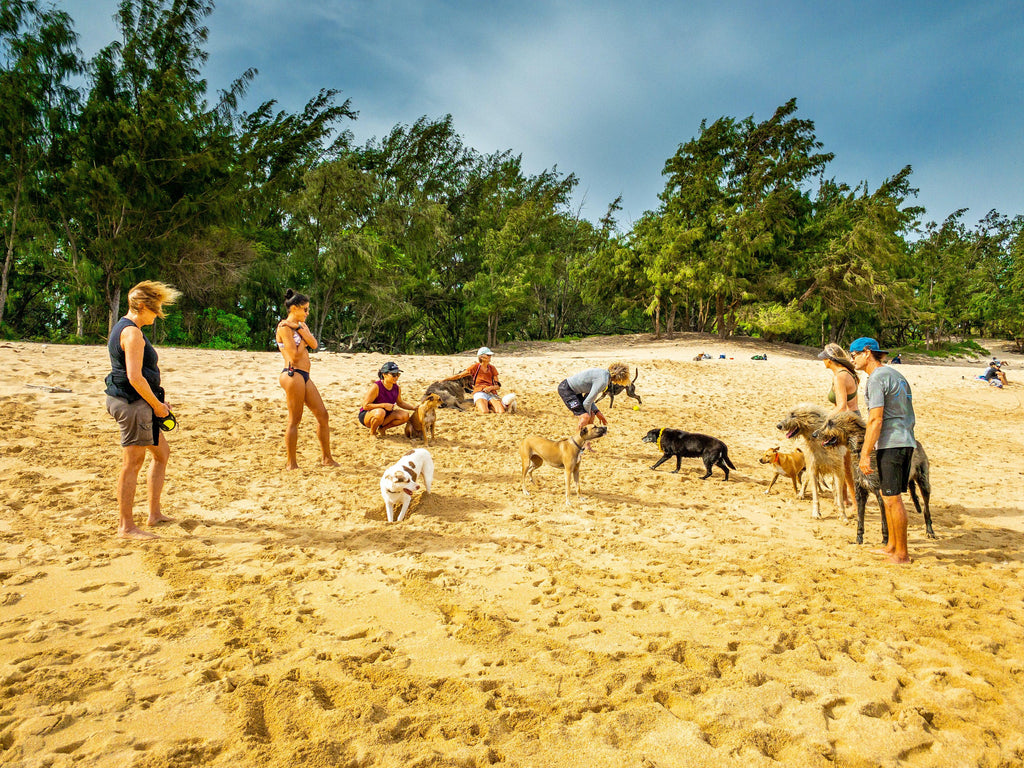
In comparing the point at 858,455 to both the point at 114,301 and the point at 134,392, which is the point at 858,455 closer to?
the point at 134,392

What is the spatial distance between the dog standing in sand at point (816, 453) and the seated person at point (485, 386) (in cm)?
593

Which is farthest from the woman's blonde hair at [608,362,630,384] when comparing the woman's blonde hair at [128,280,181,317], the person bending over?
the woman's blonde hair at [128,280,181,317]

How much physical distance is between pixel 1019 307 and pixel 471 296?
38.1 metres

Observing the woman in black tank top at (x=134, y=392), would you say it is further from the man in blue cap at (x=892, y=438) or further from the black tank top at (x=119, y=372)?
the man in blue cap at (x=892, y=438)

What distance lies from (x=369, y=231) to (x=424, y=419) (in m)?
19.1

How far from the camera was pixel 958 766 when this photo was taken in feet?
7.00

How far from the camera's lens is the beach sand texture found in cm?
224

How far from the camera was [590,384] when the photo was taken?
745cm

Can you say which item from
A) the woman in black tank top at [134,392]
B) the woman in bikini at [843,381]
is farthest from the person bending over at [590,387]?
the woman in black tank top at [134,392]

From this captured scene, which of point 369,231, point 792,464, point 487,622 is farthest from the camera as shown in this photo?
point 369,231

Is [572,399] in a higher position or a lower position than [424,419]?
higher

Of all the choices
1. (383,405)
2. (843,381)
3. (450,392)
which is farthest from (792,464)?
(450,392)

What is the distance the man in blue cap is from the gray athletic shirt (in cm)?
338

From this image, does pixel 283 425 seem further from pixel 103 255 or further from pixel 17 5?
pixel 17 5
